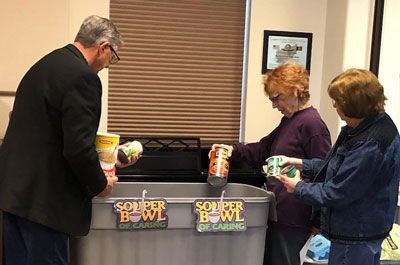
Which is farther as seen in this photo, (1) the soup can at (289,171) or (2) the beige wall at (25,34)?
(2) the beige wall at (25,34)

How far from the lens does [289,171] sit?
178 centimetres

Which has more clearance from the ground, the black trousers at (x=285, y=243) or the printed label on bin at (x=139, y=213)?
the printed label on bin at (x=139, y=213)

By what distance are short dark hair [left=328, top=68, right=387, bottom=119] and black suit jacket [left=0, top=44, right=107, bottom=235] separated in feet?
2.55

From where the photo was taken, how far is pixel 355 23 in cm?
279

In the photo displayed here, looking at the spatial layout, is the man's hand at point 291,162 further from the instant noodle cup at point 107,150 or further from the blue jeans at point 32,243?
the blue jeans at point 32,243

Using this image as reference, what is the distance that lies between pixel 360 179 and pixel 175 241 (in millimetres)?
703

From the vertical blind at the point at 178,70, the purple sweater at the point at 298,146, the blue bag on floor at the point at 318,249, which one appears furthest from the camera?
the vertical blind at the point at 178,70

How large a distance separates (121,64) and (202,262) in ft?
4.50

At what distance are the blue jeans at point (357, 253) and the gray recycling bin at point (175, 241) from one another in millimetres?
337

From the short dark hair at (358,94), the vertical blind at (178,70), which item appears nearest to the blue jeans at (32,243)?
the short dark hair at (358,94)

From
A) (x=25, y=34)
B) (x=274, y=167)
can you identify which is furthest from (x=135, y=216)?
(x=25, y=34)

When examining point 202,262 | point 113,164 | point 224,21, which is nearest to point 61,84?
point 113,164

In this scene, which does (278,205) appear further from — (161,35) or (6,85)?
(6,85)

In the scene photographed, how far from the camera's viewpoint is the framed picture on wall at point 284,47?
114 inches
